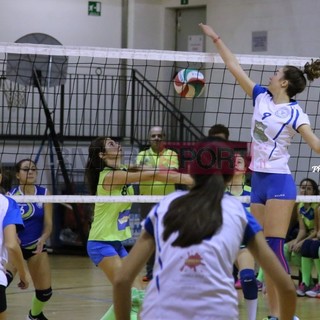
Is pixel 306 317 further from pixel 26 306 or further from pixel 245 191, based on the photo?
pixel 26 306

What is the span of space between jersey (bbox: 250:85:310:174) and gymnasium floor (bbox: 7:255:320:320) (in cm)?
236

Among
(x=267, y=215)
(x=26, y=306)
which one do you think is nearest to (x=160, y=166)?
(x=26, y=306)

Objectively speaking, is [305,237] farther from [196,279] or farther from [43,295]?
[196,279]

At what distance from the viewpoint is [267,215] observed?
6363mm

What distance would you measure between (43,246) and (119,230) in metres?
1.05

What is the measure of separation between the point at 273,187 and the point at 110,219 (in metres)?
1.39

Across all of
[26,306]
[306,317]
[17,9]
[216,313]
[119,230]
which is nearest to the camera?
[216,313]

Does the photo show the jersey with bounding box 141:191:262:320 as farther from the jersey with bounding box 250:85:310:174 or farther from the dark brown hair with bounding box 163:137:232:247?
the jersey with bounding box 250:85:310:174

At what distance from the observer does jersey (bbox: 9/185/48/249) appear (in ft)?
26.4

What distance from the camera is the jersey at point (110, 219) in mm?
7051

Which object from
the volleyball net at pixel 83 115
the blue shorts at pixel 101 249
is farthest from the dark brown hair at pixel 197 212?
the volleyball net at pixel 83 115

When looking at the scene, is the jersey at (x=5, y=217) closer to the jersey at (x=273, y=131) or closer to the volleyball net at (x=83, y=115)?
the jersey at (x=273, y=131)

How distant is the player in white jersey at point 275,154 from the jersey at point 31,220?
2.29m

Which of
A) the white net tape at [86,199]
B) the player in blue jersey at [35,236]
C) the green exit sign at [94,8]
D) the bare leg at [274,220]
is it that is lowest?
the player in blue jersey at [35,236]
